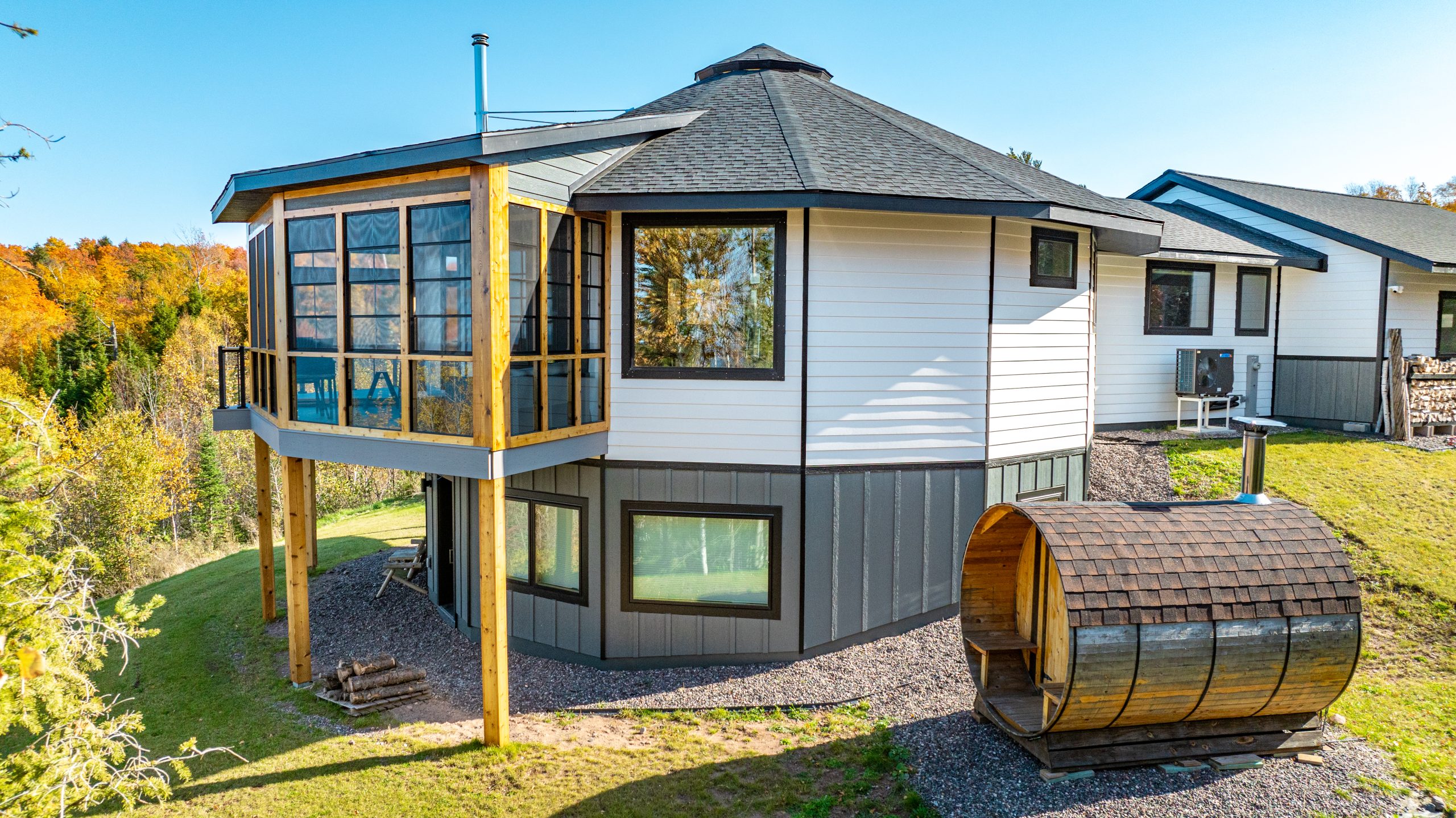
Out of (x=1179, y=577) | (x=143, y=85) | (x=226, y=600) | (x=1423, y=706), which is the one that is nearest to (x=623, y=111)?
(x=1179, y=577)

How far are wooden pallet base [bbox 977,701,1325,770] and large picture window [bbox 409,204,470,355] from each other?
6.08 meters

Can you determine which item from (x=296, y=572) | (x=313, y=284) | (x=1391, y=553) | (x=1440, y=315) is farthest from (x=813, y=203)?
(x=1440, y=315)

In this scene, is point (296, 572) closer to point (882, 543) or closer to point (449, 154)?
point (449, 154)

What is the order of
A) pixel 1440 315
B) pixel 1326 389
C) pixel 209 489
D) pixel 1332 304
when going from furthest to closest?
pixel 209 489, pixel 1440 315, pixel 1332 304, pixel 1326 389

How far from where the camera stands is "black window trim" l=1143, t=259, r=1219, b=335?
1527cm

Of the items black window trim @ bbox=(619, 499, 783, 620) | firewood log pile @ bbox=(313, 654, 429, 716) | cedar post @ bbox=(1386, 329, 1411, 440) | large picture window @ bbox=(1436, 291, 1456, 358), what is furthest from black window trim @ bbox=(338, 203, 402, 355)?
large picture window @ bbox=(1436, 291, 1456, 358)

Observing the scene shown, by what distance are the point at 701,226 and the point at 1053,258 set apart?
4.65 m

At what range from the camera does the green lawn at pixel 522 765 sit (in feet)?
20.7

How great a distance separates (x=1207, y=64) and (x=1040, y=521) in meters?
15.0

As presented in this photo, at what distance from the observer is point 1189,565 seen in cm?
633

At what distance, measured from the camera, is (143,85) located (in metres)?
49.5

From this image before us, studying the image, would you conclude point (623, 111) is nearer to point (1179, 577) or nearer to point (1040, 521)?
point (1040, 521)

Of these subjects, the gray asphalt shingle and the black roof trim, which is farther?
the gray asphalt shingle

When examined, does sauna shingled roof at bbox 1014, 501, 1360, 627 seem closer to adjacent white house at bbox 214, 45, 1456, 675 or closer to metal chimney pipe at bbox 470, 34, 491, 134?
adjacent white house at bbox 214, 45, 1456, 675
